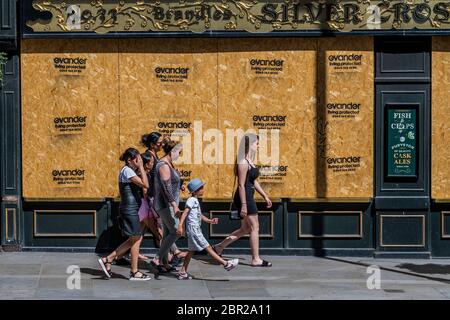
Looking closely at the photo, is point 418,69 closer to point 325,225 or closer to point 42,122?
point 325,225

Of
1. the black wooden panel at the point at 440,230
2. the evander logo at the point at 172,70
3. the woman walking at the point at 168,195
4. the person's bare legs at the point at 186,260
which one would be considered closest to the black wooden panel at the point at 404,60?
the black wooden panel at the point at 440,230

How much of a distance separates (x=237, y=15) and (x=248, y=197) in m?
2.83

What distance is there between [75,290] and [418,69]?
20.5 feet

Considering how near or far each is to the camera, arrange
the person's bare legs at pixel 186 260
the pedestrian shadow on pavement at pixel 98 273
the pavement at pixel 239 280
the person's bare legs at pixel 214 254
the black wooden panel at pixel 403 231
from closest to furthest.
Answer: the pavement at pixel 239 280, the person's bare legs at pixel 214 254, the person's bare legs at pixel 186 260, the pedestrian shadow on pavement at pixel 98 273, the black wooden panel at pixel 403 231

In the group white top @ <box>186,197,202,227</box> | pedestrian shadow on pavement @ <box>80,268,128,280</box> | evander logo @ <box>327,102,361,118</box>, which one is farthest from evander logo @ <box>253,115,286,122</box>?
pedestrian shadow on pavement @ <box>80,268,128,280</box>

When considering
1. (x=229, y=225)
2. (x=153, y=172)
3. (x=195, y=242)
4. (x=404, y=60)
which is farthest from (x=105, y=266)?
(x=404, y=60)

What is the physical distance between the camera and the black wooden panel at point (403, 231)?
15.3m

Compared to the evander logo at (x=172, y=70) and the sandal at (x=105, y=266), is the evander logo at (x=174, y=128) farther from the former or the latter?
the sandal at (x=105, y=266)

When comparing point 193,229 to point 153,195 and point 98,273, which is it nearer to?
point 153,195

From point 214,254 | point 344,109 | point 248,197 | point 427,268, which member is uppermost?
point 344,109

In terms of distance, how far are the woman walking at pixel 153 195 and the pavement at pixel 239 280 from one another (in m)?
0.32

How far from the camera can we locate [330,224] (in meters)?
15.3

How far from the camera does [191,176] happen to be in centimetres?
1535

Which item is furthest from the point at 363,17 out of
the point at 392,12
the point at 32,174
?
the point at 32,174
